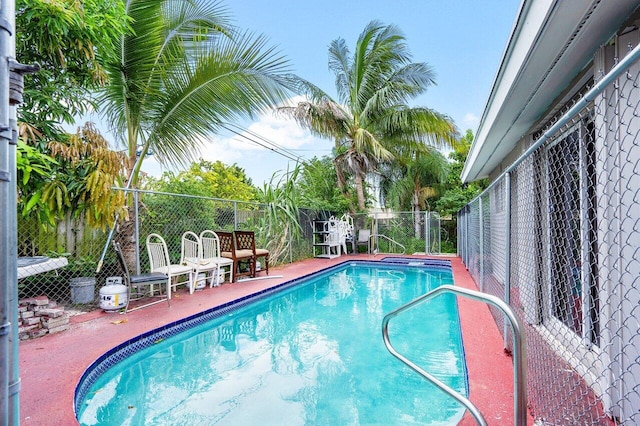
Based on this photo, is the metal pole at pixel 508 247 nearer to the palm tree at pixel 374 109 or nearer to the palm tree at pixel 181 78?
the palm tree at pixel 181 78

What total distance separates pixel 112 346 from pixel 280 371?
69.1 inches

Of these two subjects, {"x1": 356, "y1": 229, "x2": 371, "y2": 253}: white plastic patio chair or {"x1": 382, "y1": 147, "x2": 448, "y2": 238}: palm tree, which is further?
{"x1": 382, "y1": 147, "x2": 448, "y2": 238}: palm tree

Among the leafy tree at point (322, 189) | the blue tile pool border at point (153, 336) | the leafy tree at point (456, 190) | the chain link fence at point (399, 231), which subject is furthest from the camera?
the leafy tree at point (456, 190)

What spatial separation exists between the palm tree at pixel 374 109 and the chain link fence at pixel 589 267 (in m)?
8.17

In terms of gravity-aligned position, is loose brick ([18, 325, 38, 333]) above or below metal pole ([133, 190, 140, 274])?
below

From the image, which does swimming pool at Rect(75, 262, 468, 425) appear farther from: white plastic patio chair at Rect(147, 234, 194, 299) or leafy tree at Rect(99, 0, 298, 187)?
leafy tree at Rect(99, 0, 298, 187)

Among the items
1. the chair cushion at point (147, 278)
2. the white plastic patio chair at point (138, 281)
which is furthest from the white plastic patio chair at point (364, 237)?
the chair cushion at point (147, 278)

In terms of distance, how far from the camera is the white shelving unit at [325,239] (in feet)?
35.5

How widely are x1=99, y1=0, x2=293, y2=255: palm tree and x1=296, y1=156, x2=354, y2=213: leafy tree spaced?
4.89m

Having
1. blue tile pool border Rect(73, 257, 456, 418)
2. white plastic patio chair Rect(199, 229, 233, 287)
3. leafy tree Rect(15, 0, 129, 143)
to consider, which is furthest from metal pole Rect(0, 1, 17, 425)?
white plastic patio chair Rect(199, 229, 233, 287)

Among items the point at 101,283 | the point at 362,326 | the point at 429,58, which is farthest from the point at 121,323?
the point at 429,58

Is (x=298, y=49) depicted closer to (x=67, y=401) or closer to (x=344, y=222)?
(x=344, y=222)

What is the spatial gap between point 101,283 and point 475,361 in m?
5.38

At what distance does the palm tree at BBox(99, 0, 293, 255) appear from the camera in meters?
4.84
